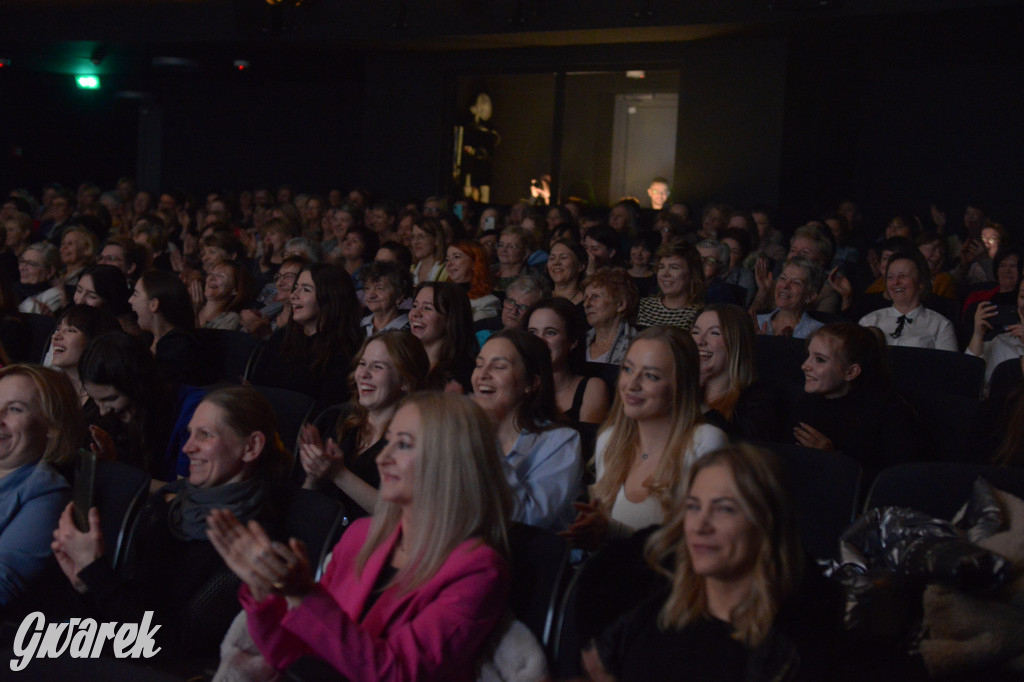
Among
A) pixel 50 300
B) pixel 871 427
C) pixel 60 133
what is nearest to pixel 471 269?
pixel 50 300

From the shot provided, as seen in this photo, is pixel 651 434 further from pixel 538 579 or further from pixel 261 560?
pixel 261 560

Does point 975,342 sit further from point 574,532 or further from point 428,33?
point 428,33

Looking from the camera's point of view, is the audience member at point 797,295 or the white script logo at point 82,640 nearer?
the white script logo at point 82,640

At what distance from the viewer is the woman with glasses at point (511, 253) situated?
6324 millimetres

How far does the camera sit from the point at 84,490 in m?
2.62

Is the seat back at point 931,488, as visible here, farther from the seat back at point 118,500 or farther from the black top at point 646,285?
the black top at point 646,285

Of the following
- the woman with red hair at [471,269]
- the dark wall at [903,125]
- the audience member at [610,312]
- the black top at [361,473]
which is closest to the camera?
the black top at [361,473]

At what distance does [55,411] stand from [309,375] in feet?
5.47

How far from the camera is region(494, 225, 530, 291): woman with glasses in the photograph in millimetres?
6324

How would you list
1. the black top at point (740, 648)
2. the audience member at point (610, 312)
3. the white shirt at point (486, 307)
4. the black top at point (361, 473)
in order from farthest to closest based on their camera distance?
the white shirt at point (486, 307), the audience member at point (610, 312), the black top at point (361, 473), the black top at point (740, 648)

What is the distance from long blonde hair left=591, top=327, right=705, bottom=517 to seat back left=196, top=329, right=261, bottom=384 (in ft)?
7.35

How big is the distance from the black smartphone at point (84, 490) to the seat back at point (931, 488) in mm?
1981

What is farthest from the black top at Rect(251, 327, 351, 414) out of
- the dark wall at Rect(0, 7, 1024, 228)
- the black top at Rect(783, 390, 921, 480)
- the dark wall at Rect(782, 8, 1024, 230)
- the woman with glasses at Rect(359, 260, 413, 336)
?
the dark wall at Rect(782, 8, 1024, 230)

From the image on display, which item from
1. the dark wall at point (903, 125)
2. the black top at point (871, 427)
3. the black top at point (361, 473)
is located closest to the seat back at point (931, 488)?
the black top at point (871, 427)
